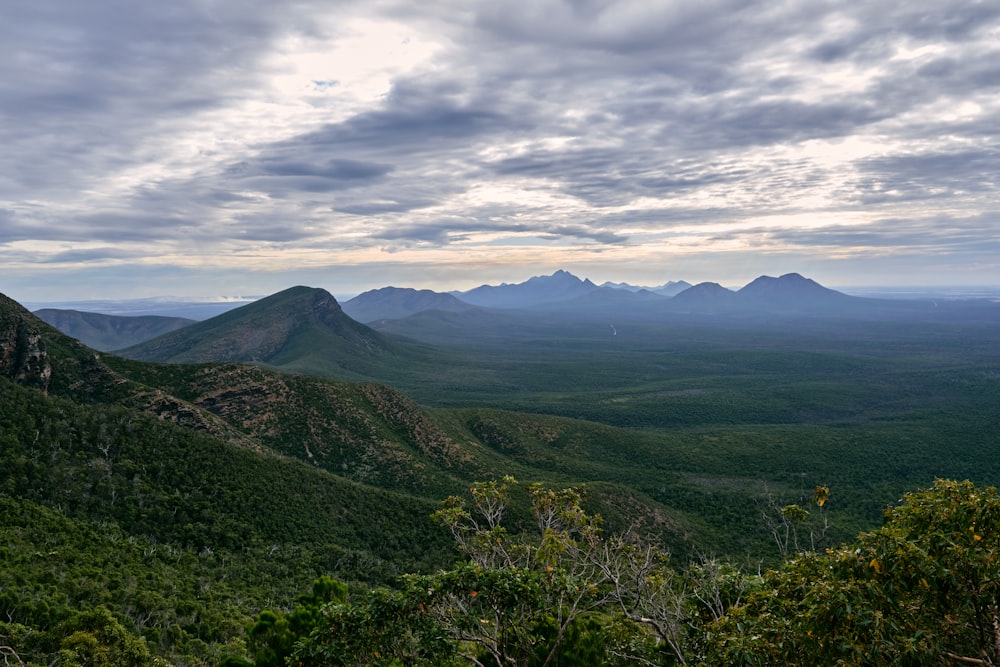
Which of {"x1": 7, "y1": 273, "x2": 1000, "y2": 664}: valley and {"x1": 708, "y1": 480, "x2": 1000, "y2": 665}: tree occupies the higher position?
{"x1": 708, "y1": 480, "x2": 1000, "y2": 665}: tree

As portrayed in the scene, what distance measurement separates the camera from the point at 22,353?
5319cm

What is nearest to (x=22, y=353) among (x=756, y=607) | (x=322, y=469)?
(x=322, y=469)

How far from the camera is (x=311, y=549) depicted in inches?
A: 1678

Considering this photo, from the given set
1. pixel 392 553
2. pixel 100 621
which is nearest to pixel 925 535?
pixel 100 621

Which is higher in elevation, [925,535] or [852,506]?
[925,535]

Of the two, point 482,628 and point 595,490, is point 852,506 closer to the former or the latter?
point 595,490

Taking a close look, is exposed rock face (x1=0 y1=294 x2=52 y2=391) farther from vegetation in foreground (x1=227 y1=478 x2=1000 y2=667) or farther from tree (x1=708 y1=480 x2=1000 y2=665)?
tree (x1=708 y1=480 x2=1000 y2=665)

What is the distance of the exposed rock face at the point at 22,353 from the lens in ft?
169

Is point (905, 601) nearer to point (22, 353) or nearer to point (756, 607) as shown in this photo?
point (756, 607)

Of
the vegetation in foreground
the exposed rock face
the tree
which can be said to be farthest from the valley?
the tree

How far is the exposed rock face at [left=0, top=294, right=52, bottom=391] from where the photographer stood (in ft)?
169

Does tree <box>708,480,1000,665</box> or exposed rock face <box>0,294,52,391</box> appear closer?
tree <box>708,480,1000,665</box>

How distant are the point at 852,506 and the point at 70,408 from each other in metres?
94.2

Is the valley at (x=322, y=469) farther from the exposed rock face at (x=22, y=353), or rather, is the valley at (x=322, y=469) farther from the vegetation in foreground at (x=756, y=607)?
the vegetation in foreground at (x=756, y=607)
